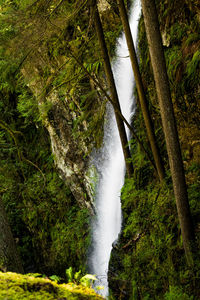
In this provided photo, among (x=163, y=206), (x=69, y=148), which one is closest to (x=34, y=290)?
(x=163, y=206)

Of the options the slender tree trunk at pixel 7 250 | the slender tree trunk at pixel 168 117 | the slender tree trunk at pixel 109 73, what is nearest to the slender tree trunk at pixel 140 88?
the slender tree trunk at pixel 109 73

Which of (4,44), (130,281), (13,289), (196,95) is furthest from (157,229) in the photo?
(13,289)

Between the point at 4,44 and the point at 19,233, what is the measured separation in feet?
35.0

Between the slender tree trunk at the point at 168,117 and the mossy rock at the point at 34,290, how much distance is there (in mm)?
3328

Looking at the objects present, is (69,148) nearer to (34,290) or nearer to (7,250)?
(7,250)

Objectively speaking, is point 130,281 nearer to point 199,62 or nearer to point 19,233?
point 199,62

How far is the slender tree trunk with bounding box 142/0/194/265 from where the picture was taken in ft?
14.3

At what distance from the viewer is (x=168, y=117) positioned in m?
4.66

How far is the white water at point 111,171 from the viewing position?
9.63 metres

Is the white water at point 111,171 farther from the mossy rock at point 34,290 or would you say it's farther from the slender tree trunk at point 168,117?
the mossy rock at point 34,290

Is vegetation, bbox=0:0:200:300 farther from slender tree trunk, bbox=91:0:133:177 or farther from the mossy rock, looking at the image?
slender tree trunk, bbox=91:0:133:177

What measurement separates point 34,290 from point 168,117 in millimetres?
3576

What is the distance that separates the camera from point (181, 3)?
6.50 metres

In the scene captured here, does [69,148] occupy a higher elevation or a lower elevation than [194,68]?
lower
